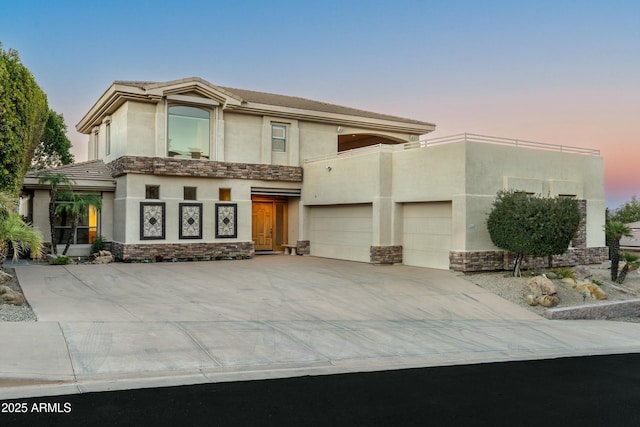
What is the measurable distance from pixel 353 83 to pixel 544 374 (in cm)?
2189

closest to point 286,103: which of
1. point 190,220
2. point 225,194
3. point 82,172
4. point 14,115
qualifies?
point 225,194

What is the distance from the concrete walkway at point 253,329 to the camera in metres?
7.08

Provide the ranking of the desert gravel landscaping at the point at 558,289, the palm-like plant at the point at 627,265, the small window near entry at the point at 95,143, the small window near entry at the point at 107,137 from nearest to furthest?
1. the desert gravel landscaping at the point at 558,289
2. the palm-like plant at the point at 627,265
3. the small window near entry at the point at 107,137
4. the small window near entry at the point at 95,143

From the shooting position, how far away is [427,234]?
1922 cm

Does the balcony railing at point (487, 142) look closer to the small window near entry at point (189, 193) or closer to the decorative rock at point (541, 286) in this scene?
the decorative rock at point (541, 286)

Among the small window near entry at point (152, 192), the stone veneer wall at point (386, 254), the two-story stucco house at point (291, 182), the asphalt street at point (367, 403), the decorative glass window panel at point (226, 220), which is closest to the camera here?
the asphalt street at point (367, 403)

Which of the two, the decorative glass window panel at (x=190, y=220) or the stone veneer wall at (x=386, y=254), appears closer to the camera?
the stone veneer wall at (x=386, y=254)

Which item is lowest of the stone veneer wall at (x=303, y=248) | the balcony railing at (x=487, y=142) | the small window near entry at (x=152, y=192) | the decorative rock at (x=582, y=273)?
the decorative rock at (x=582, y=273)

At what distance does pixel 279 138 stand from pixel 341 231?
540 cm

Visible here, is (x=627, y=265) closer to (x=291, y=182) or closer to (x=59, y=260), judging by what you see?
(x=291, y=182)

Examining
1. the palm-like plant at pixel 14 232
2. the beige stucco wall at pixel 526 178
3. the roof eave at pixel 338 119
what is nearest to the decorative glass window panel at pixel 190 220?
the roof eave at pixel 338 119

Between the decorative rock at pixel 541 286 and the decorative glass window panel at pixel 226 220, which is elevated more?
the decorative glass window panel at pixel 226 220

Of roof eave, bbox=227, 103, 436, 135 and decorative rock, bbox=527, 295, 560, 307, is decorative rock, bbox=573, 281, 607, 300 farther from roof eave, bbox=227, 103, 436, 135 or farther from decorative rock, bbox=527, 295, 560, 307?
roof eave, bbox=227, 103, 436, 135

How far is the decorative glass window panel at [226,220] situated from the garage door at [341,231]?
13.1 feet
